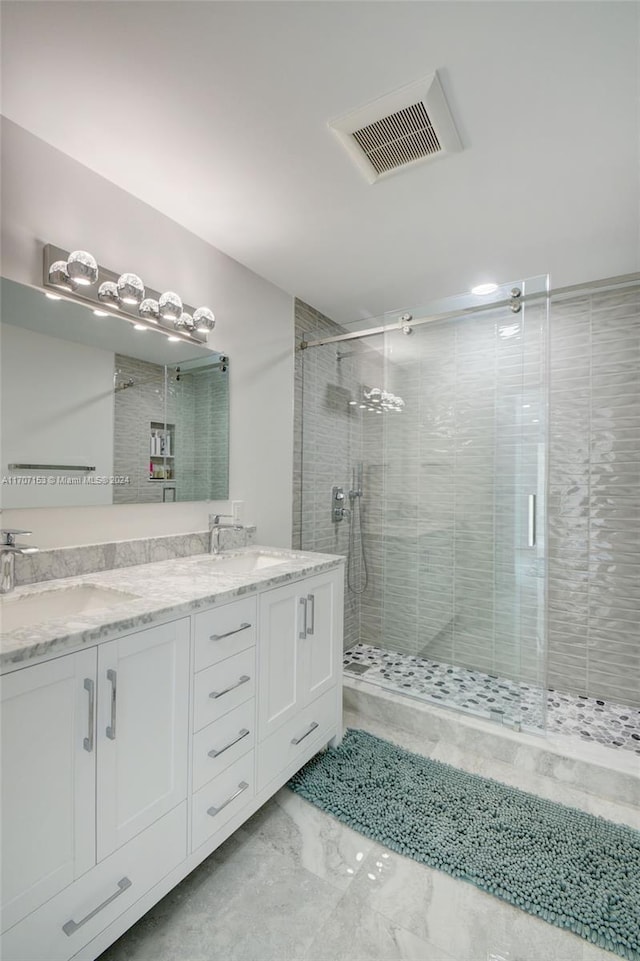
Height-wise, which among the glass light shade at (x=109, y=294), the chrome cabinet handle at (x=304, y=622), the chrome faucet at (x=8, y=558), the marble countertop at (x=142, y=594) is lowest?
the chrome cabinet handle at (x=304, y=622)

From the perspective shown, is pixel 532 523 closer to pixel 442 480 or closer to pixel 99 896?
pixel 442 480

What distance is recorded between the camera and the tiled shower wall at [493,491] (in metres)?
2.40

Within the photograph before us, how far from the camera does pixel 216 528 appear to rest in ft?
7.19

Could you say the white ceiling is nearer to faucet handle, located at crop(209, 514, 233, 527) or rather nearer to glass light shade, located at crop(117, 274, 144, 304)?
glass light shade, located at crop(117, 274, 144, 304)

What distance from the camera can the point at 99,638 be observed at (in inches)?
42.1

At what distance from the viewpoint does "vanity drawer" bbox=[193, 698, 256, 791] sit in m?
1.33

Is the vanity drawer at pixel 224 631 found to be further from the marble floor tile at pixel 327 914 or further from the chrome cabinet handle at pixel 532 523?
the chrome cabinet handle at pixel 532 523

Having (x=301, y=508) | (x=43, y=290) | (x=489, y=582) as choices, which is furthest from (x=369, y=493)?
(x=43, y=290)

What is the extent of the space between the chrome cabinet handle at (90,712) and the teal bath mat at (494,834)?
1084mm

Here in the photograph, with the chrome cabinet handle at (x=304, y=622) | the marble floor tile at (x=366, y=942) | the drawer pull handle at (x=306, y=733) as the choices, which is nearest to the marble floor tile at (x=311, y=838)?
the marble floor tile at (x=366, y=942)

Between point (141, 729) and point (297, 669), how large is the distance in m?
0.73

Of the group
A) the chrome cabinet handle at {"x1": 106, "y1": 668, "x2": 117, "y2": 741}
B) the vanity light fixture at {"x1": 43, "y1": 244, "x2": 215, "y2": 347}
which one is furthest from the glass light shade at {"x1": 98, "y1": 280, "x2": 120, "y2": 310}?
the chrome cabinet handle at {"x1": 106, "y1": 668, "x2": 117, "y2": 741}

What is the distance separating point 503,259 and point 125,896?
115 inches

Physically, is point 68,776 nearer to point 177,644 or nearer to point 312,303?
point 177,644
